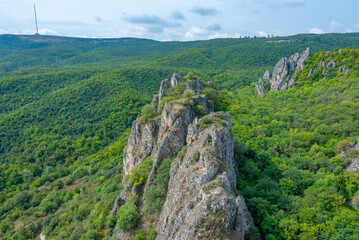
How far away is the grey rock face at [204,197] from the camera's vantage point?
14.1 meters

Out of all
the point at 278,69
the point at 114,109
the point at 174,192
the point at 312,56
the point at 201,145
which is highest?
the point at 312,56

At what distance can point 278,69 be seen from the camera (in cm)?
10500

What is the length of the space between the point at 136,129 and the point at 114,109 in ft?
219

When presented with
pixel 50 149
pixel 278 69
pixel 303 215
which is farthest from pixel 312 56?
pixel 50 149

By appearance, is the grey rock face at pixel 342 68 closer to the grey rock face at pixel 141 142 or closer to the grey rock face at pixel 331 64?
the grey rock face at pixel 331 64

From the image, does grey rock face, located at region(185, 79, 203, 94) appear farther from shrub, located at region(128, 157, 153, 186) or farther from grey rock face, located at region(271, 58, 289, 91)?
grey rock face, located at region(271, 58, 289, 91)

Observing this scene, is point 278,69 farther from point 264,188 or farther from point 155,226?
point 155,226

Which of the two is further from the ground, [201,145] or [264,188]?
[201,145]

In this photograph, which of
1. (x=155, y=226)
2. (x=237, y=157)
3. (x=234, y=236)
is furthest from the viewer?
(x=237, y=157)

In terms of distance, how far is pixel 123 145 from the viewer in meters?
71.8

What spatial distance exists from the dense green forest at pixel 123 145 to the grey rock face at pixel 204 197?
8.50 metres

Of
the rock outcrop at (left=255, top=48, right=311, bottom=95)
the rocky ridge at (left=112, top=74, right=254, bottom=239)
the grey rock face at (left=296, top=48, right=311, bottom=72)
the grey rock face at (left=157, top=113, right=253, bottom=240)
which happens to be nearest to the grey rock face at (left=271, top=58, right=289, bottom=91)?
the rock outcrop at (left=255, top=48, right=311, bottom=95)

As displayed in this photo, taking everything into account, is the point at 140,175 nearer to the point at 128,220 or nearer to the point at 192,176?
the point at 128,220

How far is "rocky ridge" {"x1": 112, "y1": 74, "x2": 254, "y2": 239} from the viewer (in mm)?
14367
